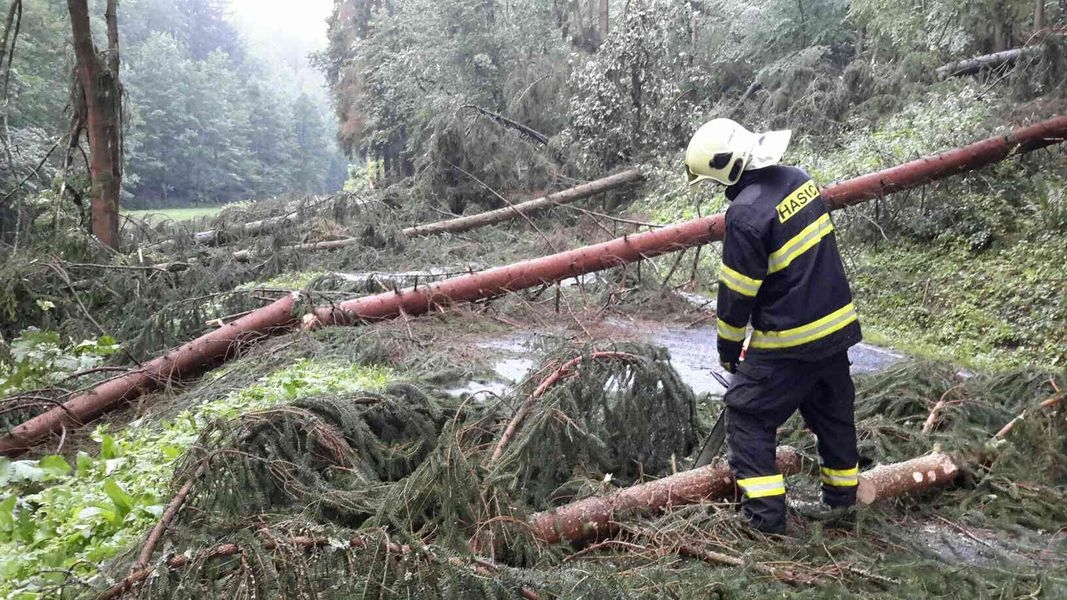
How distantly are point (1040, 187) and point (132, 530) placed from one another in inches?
353

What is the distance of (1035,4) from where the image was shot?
10.0 m

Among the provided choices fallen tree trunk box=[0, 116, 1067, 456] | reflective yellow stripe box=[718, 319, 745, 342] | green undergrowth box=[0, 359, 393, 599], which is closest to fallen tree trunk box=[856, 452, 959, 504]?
reflective yellow stripe box=[718, 319, 745, 342]

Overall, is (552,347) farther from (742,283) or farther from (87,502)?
(87,502)

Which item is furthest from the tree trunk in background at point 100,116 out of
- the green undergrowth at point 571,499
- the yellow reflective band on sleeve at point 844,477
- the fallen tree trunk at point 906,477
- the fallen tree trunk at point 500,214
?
the fallen tree trunk at point 906,477

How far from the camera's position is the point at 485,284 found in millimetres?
6633

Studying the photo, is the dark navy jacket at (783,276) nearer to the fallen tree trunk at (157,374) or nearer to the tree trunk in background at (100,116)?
the fallen tree trunk at (157,374)

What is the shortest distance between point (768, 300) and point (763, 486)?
75cm

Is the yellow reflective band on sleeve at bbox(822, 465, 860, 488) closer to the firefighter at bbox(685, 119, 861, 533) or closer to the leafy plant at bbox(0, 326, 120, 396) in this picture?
the firefighter at bbox(685, 119, 861, 533)

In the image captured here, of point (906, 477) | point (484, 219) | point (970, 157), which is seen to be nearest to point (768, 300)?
point (906, 477)

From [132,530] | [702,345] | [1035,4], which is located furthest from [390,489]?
[1035,4]

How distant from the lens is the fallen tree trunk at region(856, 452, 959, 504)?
Answer: 3227mm

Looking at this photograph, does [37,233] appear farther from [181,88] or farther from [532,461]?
[181,88]

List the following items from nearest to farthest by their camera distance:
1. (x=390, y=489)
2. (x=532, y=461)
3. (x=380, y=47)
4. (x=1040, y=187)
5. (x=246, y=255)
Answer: (x=390, y=489)
(x=532, y=461)
(x=1040, y=187)
(x=246, y=255)
(x=380, y=47)

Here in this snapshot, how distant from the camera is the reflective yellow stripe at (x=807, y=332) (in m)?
2.95
